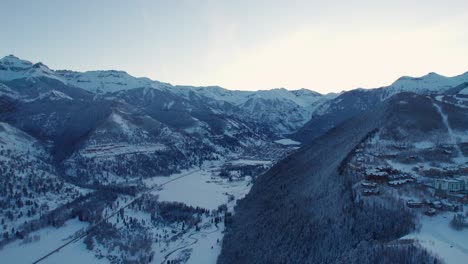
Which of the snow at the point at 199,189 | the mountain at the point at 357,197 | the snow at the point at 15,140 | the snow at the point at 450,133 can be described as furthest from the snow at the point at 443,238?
the snow at the point at 15,140

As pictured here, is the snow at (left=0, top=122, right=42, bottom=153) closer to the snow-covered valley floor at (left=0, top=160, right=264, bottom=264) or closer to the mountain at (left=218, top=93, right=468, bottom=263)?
the snow-covered valley floor at (left=0, top=160, right=264, bottom=264)

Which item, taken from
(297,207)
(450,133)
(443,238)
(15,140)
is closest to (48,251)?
(297,207)

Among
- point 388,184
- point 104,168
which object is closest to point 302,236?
point 388,184

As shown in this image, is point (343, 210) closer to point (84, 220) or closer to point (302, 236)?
point (302, 236)

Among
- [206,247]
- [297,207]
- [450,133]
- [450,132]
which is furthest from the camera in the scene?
[450,132]

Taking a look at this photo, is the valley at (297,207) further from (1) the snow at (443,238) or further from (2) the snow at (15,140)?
(2) the snow at (15,140)

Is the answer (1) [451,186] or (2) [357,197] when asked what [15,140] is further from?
(1) [451,186]
